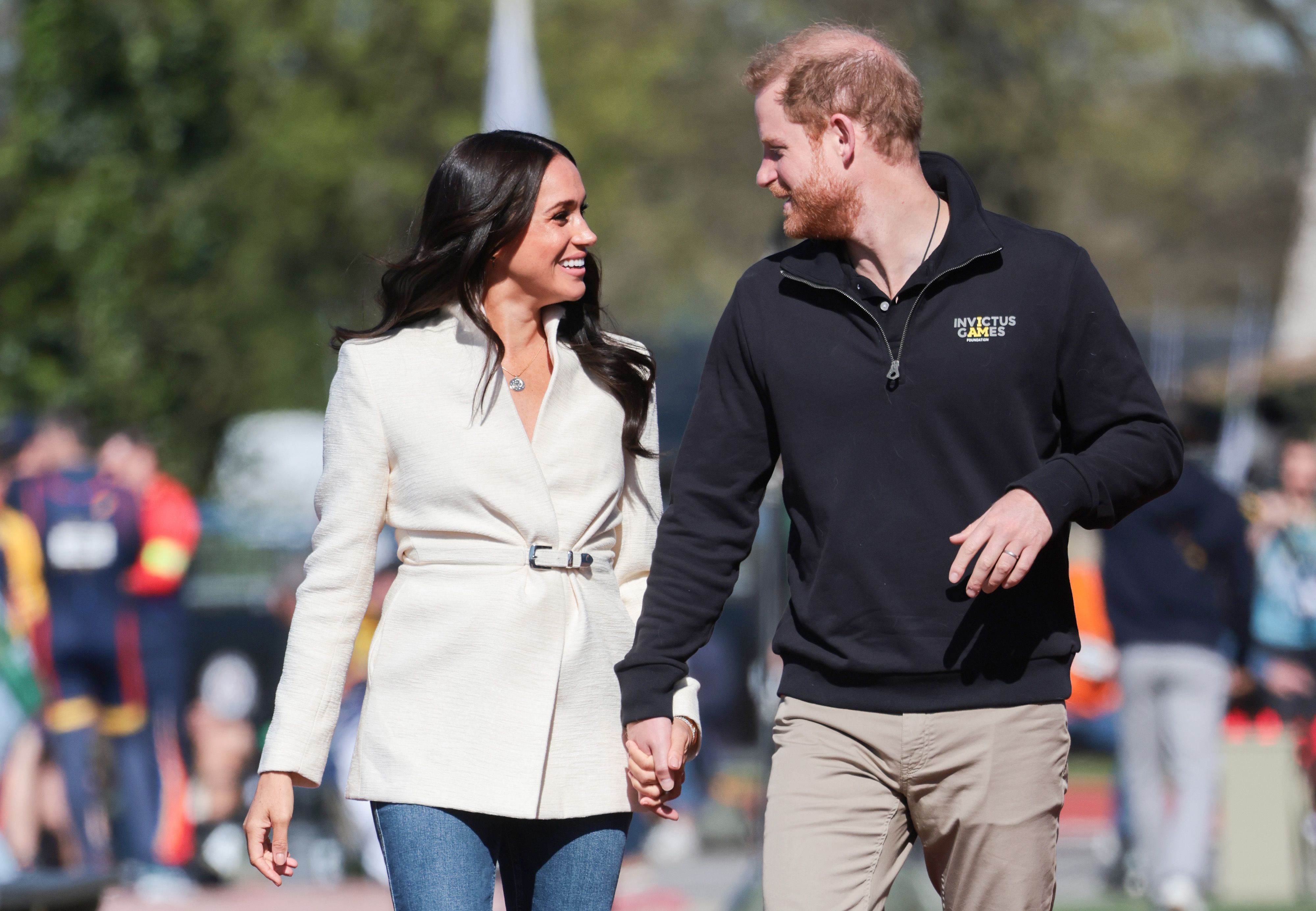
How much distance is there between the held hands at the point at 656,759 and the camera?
3160 mm

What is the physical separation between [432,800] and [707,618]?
25.4 inches

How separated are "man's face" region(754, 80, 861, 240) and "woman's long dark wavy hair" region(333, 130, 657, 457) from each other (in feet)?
1.34

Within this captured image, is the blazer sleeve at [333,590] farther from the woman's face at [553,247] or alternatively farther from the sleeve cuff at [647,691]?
the sleeve cuff at [647,691]

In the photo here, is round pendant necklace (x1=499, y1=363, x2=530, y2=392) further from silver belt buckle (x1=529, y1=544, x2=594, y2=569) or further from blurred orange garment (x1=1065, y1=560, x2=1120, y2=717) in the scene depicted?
blurred orange garment (x1=1065, y1=560, x2=1120, y2=717)

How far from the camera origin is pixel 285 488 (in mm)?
19062

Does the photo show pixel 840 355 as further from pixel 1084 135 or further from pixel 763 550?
pixel 1084 135

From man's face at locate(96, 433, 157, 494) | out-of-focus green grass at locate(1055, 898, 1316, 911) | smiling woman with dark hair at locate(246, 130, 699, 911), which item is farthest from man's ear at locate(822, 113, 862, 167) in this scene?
man's face at locate(96, 433, 157, 494)

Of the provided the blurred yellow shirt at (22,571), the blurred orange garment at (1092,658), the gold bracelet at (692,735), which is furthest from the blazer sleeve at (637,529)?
the blurred orange garment at (1092,658)

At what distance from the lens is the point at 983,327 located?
3.13m

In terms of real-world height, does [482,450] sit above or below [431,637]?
above

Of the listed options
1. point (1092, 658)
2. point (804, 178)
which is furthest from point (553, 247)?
point (1092, 658)

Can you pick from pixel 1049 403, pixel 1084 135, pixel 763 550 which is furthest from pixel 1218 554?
pixel 1084 135

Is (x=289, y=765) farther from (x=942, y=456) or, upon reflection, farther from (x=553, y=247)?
(x=942, y=456)

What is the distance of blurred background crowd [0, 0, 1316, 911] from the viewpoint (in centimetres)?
841
